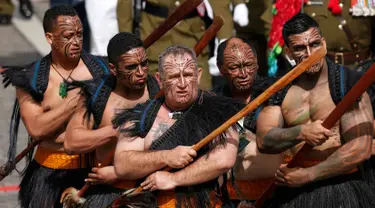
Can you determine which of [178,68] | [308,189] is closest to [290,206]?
[308,189]

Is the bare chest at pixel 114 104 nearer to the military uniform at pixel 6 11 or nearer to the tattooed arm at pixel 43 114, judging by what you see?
the tattooed arm at pixel 43 114

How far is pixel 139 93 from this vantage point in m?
7.80

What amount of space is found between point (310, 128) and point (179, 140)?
78 centimetres

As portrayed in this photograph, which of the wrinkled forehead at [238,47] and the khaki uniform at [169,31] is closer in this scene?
the wrinkled forehead at [238,47]

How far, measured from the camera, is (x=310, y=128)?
277 inches

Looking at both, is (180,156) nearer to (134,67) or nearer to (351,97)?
(134,67)

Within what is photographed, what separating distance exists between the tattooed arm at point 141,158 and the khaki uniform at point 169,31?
369 cm

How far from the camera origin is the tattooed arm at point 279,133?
7000 mm

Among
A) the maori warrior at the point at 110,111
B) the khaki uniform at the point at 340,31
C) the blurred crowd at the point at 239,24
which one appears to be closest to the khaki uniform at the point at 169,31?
the blurred crowd at the point at 239,24

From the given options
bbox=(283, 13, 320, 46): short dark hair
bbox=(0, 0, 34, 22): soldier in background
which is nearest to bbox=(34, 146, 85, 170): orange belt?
bbox=(283, 13, 320, 46): short dark hair

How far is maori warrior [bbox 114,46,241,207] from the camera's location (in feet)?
22.9

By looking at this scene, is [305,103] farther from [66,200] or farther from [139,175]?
[66,200]

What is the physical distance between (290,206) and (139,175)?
1.05 meters

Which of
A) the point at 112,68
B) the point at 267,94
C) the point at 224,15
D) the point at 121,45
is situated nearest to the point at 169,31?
the point at 224,15
